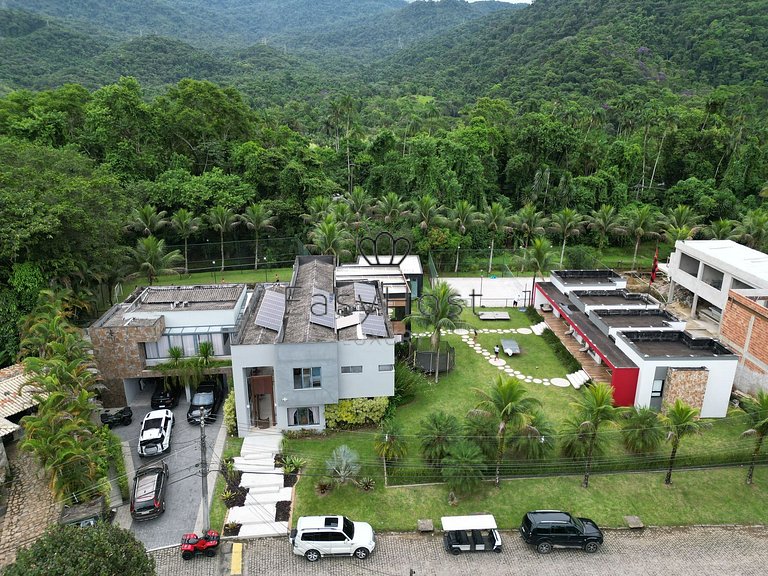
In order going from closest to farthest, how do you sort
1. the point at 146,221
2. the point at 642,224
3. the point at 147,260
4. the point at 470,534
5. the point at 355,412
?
the point at 470,534 → the point at 355,412 → the point at 147,260 → the point at 146,221 → the point at 642,224

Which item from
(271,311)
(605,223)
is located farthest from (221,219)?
(605,223)

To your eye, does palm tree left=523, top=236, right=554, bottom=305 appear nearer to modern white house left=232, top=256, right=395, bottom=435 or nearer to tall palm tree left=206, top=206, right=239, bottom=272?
modern white house left=232, top=256, right=395, bottom=435

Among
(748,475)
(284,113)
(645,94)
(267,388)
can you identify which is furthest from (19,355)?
(645,94)

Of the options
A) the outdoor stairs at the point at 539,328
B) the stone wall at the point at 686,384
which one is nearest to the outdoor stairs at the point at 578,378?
the stone wall at the point at 686,384

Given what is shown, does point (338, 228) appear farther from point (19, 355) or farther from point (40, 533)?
point (40, 533)

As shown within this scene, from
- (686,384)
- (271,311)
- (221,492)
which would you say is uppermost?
(271,311)

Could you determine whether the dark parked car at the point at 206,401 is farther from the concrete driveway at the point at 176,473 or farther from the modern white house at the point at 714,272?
the modern white house at the point at 714,272

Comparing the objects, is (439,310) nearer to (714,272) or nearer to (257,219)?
(714,272)
